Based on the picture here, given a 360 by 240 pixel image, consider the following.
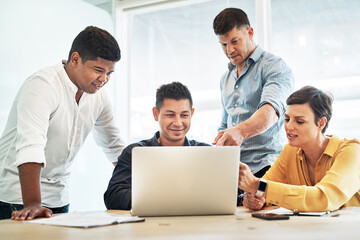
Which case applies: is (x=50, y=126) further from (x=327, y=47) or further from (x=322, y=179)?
(x=327, y=47)

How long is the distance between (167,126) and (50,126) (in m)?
0.59

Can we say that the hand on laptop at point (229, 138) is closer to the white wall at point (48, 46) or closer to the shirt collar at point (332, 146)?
the shirt collar at point (332, 146)

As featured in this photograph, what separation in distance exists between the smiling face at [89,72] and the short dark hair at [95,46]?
0.08ft

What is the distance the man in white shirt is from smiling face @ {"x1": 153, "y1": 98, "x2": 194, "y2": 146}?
36 cm

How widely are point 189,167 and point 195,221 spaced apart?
0.19m

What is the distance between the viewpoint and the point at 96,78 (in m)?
2.12

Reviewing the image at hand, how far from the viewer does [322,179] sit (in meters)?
1.69

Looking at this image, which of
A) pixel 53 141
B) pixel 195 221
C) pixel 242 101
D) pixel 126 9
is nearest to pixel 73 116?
pixel 53 141

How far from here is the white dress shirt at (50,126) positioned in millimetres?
1867

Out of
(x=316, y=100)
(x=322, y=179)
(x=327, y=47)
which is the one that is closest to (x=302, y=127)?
(x=316, y=100)

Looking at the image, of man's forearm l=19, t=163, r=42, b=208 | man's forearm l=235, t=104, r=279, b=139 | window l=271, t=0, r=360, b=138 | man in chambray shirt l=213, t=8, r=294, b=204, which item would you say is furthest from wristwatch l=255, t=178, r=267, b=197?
window l=271, t=0, r=360, b=138

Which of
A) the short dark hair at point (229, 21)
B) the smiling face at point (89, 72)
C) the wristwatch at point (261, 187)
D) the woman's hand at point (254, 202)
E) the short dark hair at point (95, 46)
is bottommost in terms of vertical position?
the woman's hand at point (254, 202)

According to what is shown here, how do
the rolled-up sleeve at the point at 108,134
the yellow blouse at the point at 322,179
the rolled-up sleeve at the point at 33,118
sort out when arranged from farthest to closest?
the rolled-up sleeve at the point at 108,134
the rolled-up sleeve at the point at 33,118
the yellow blouse at the point at 322,179

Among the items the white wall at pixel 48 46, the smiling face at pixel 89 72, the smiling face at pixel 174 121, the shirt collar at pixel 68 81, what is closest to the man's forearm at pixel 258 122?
the smiling face at pixel 174 121
